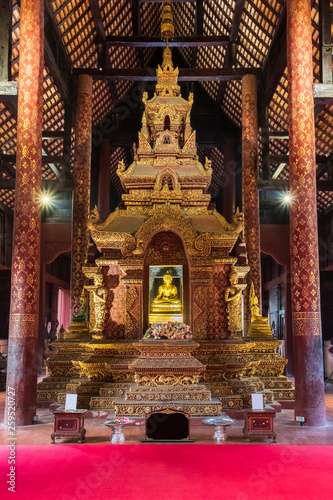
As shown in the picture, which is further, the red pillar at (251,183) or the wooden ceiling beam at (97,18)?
the red pillar at (251,183)

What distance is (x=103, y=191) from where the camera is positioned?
21031 millimetres

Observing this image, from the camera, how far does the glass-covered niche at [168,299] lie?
9648 mm

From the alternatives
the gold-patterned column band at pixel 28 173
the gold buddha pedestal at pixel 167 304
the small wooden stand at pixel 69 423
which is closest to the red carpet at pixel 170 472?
the small wooden stand at pixel 69 423

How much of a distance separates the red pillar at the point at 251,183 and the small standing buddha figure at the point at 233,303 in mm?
4706

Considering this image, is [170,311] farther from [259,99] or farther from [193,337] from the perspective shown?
[259,99]

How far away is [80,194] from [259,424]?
9.69 m

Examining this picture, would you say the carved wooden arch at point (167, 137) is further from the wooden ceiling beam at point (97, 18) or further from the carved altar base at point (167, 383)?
the wooden ceiling beam at point (97, 18)

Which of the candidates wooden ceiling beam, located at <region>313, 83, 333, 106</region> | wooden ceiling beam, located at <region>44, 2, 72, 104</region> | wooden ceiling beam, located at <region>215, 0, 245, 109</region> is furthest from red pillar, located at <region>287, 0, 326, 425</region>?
wooden ceiling beam, located at <region>44, 2, 72, 104</region>

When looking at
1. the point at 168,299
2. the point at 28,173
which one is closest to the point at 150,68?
the point at 28,173

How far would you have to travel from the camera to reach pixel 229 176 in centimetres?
2183

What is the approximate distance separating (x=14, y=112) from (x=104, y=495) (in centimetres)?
1218

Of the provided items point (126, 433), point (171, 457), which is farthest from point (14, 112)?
point (171, 457)

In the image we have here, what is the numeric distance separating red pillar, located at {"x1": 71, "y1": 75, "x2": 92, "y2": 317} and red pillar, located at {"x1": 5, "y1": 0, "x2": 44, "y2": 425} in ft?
19.4

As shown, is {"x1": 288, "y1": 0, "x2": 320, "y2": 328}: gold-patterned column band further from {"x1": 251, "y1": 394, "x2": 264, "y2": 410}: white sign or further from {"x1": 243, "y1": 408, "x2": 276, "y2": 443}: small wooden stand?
{"x1": 243, "y1": 408, "x2": 276, "y2": 443}: small wooden stand
